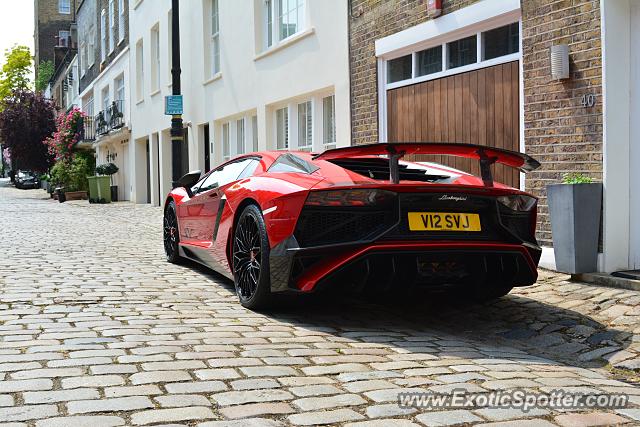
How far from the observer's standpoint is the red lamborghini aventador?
16.3ft

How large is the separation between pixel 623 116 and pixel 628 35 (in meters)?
0.74

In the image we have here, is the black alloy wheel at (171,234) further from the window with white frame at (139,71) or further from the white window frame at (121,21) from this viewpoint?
the white window frame at (121,21)

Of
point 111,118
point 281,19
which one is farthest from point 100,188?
point 281,19

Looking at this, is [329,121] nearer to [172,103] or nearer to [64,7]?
[172,103]

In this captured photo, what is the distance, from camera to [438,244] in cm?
498

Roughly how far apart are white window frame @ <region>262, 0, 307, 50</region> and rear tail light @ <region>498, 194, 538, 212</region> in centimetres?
860

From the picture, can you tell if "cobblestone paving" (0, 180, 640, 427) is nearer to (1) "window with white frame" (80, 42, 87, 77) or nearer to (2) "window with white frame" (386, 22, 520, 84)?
(2) "window with white frame" (386, 22, 520, 84)

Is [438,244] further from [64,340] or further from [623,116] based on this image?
[623,116]

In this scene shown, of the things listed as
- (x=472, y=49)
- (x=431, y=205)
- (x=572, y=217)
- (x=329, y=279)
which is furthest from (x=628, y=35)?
(x=329, y=279)

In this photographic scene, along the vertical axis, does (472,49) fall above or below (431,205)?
above

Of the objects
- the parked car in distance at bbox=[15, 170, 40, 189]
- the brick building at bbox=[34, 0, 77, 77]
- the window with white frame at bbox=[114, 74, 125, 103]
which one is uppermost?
the brick building at bbox=[34, 0, 77, 77]

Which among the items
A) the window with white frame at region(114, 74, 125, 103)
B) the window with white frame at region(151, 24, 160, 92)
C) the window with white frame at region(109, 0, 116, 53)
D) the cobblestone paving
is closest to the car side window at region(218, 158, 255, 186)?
the cobblestone paving

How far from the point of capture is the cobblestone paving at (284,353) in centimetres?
329

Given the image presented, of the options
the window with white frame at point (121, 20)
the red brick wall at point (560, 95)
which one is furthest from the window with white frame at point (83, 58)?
the red brick wall at point (560, 95)
